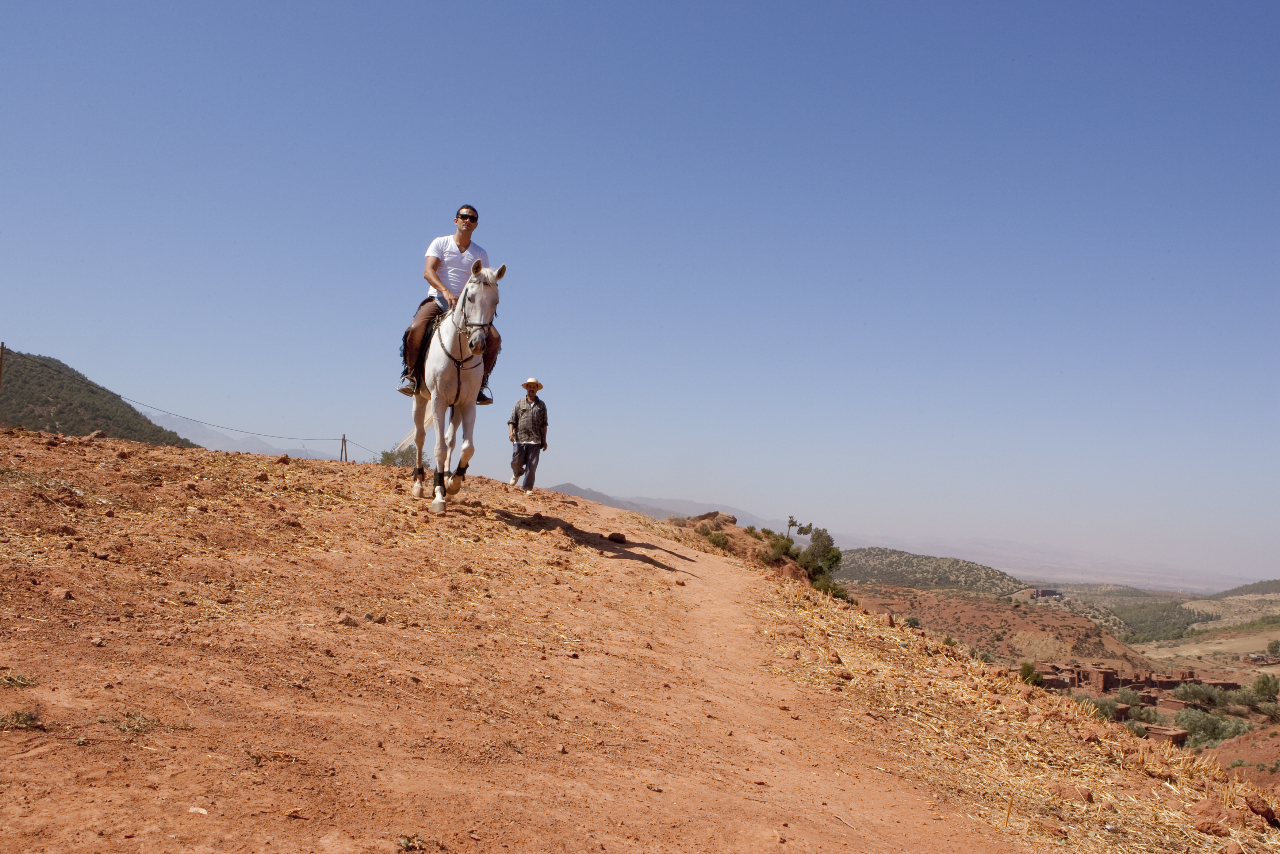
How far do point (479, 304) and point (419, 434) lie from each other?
2668mm

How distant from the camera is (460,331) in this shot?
969 cm

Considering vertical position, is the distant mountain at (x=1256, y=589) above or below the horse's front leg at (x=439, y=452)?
below

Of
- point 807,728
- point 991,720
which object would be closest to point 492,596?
point 807,728

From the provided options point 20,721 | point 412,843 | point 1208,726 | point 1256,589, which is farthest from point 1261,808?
point 1256,589

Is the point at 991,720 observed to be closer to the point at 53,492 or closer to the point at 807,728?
the point at 807,728

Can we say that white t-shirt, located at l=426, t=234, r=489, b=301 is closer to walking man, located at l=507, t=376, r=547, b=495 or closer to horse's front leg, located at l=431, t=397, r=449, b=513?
horse's front leg, located at l=431, t=397, r=449, b=513

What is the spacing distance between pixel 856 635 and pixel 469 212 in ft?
22.7

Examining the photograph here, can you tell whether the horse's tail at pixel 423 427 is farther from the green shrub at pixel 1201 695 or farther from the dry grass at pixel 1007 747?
the green shrub at pixel 1201 695

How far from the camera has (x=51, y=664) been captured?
13.9 ft

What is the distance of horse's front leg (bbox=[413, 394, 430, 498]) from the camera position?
35.3 feet

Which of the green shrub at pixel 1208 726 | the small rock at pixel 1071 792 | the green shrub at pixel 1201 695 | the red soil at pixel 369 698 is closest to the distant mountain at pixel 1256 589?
the green shrub at pixel 1201 695

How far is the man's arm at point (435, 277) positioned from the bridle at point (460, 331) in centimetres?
20

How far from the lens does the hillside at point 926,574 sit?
75000 millimetres

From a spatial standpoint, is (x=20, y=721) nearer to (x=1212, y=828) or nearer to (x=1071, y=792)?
(x=1071, y=792)
